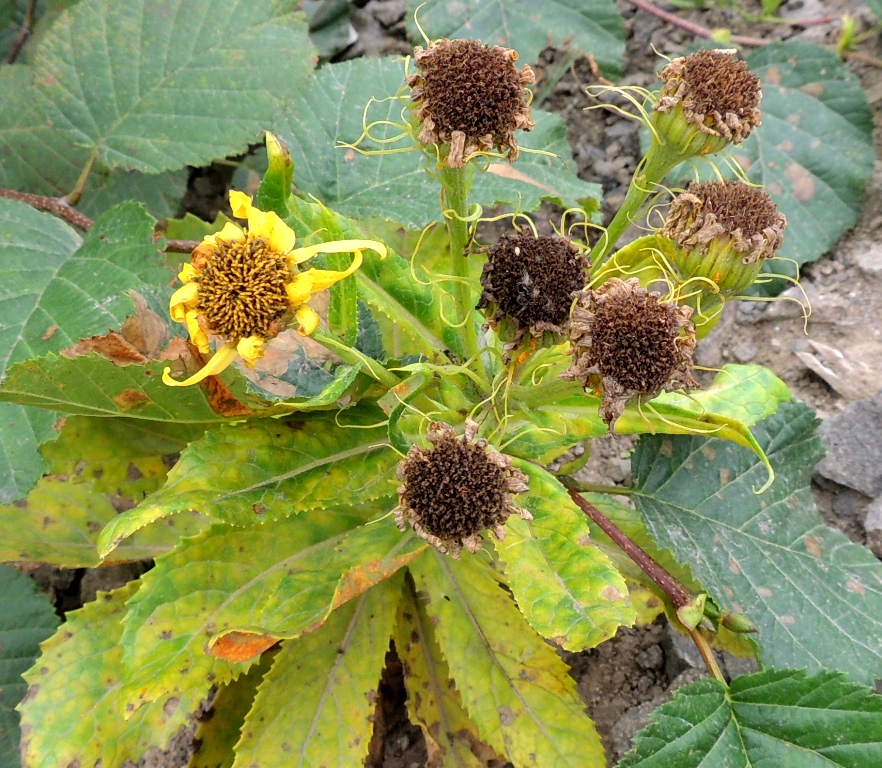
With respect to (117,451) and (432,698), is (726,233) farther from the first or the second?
(117,451)

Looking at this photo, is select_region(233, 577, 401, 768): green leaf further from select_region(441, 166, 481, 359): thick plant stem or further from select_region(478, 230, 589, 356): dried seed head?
select_region(478, 230, 589, 356): dried seed head

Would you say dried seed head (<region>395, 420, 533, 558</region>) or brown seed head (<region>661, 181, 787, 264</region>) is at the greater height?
brown seed head (<region>661, 181, 787, 264</region>)

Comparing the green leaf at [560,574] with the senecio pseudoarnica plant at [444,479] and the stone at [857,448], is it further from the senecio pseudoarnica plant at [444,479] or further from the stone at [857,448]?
the stone at [857,448]

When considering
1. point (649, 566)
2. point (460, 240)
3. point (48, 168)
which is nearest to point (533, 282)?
point (460, 240)

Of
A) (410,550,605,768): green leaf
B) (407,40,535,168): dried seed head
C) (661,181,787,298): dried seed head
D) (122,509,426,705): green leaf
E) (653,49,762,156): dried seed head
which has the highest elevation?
(653,49,762,156): dried seed head

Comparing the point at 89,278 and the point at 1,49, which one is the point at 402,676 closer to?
the point at 89,278

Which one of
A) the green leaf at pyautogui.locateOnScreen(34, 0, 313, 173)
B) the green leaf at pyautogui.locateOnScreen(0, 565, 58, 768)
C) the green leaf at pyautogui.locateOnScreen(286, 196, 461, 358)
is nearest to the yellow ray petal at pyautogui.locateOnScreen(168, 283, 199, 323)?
the green leaf at pyautogui.locateOnScreen(286, 196, 461, 358)
